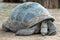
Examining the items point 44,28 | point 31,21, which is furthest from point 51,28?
point 31,21

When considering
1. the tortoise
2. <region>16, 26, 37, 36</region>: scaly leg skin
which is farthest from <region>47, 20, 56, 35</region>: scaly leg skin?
<region>16, 26, 37, 36</region>: scaly leg skin

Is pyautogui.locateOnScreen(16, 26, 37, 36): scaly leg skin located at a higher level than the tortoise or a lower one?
lower

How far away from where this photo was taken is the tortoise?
3.40 m

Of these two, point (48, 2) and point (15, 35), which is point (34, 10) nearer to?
point (15, 35)

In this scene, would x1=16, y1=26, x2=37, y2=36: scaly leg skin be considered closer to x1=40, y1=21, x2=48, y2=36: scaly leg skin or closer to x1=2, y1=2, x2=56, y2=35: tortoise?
x1=2, y1=2, x2=56, y2=35: tortoise

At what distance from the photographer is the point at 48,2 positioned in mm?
6867

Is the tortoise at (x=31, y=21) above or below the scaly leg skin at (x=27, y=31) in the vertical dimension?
above

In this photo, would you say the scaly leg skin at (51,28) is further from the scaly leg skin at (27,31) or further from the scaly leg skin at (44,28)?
the scaly leg skin at (27,31)

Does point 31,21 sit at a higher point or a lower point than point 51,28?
higher

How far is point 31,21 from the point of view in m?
3.43

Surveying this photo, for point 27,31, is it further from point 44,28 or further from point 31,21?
point 44,28

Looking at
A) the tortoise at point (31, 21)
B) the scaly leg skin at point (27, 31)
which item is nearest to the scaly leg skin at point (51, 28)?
the tortoise at point (31, 21)

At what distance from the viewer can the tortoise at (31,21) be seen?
11.2ft

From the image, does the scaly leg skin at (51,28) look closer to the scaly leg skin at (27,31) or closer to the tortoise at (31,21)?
the tortoise at (31,21)
